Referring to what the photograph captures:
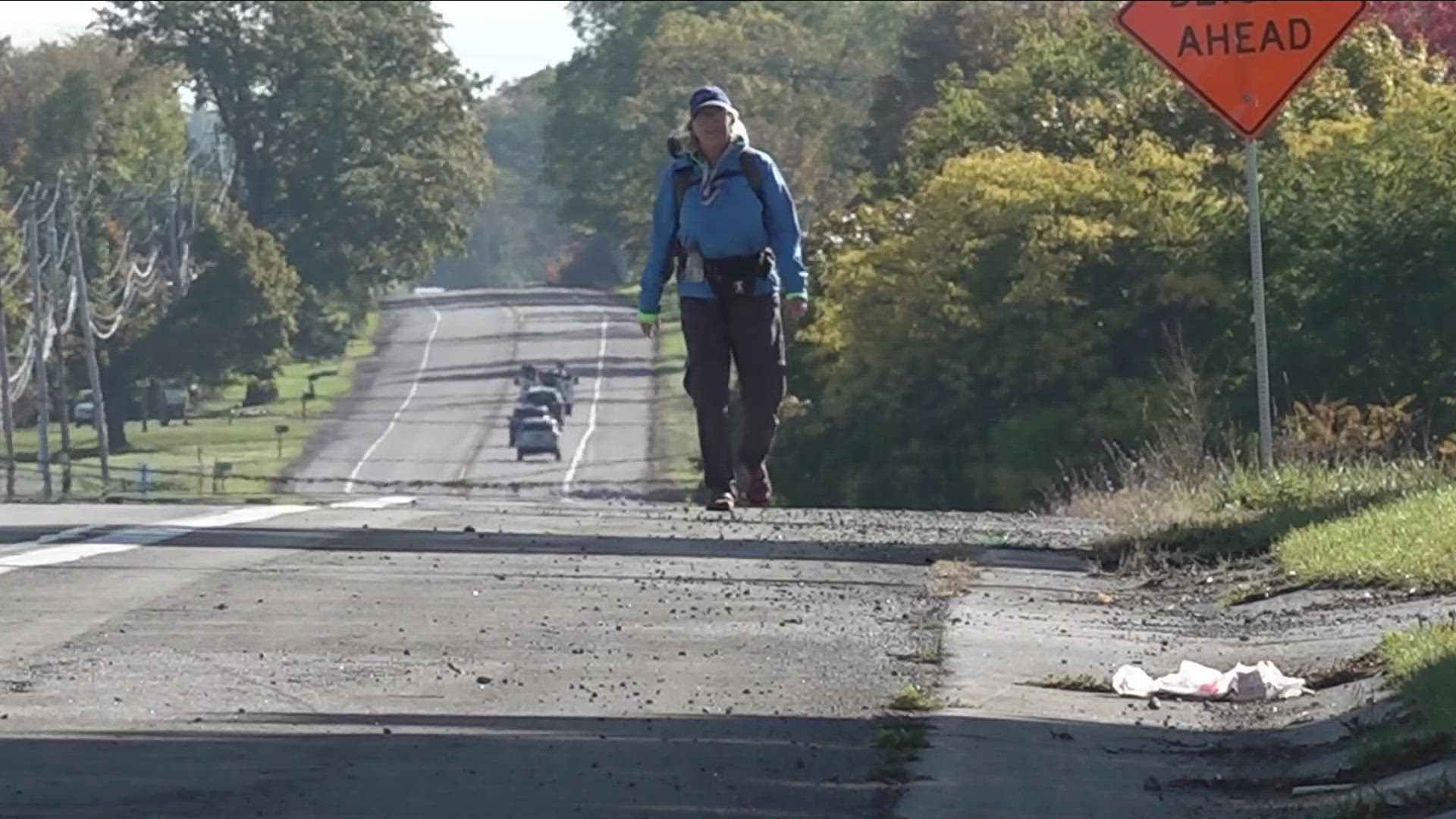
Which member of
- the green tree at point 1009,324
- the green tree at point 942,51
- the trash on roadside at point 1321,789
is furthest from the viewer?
the green tree at point 942,51

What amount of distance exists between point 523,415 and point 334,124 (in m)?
24.5

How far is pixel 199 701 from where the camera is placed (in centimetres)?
784

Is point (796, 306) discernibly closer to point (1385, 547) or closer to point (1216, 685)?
point (1385, 547)

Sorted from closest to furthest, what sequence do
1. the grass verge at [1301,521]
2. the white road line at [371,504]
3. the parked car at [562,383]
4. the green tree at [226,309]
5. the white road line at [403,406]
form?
the grass verge at [1301,521] < the white road line at [371,504] < the white road line at [403,406] < the green tree at [226,309] < the parked car at [562,383]

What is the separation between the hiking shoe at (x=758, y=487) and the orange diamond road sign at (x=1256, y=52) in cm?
326

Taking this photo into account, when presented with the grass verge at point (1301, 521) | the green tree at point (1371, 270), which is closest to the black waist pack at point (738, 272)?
the grass verge at point (1301, 521)

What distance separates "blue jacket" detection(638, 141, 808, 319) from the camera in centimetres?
1405

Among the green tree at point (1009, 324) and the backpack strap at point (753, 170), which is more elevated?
the backpack strap at point (753, 170)

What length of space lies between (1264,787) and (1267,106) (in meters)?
9.91

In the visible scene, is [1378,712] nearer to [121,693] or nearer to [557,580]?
[121,693]

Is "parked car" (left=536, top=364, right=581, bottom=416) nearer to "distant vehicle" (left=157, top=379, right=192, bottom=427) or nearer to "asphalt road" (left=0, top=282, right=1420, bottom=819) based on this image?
"distant vehicle" (left=157, top=379, right=192, bottom=427)

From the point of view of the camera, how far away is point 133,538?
13.0 metres

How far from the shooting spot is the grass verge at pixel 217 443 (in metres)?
66.1

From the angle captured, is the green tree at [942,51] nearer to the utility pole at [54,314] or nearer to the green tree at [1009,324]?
the utility pole at [54,314]
